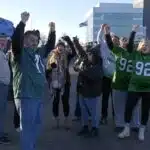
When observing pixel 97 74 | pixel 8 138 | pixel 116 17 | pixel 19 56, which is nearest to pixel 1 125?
pixel 8 138

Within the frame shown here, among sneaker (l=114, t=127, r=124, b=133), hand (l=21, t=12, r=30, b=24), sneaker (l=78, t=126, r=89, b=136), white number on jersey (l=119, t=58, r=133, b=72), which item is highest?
hand (l=21, t=12, r=30, b=24)

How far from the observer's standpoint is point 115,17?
116562 millimetres

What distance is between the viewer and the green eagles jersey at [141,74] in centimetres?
884

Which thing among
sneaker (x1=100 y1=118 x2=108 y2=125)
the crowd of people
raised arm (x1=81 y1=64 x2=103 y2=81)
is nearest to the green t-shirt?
the crowd of people

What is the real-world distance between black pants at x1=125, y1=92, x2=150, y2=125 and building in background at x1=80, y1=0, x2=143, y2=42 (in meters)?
101

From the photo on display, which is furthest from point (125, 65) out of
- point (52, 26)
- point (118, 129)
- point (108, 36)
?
point (52, 26)

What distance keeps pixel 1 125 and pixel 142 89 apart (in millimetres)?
2531

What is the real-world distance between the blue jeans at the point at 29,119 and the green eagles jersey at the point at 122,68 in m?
2.85

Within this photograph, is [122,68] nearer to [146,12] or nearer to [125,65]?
[125,65]

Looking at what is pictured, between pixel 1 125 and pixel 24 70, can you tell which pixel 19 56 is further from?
pixel 1 125

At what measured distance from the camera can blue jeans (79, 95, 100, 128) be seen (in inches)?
357

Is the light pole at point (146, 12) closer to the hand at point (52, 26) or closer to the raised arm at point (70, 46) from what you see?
the raised arm at point (70, 46)

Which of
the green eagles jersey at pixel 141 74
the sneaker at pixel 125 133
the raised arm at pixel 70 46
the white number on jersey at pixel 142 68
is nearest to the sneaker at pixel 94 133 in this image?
the sneaker at pixel 125 133

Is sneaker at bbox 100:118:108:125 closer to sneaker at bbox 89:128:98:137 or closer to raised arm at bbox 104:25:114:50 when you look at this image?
sneaker at bbox 89:128:98:137
